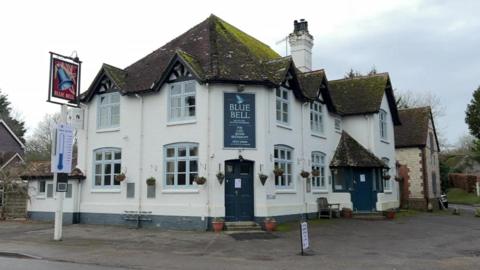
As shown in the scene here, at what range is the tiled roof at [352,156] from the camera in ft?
84.0

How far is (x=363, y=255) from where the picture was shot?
13383 mm

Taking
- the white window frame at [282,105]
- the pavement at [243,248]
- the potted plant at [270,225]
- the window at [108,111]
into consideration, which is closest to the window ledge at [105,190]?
the pavement at [243,248]

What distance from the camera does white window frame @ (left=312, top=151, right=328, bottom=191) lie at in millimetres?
24297

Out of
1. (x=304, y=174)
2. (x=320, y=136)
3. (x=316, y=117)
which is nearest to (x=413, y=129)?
(x=316, y=117)

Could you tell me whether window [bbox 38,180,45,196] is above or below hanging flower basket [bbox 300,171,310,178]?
below

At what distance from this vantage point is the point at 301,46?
96.9ft

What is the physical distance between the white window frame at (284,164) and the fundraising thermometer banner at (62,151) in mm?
8488

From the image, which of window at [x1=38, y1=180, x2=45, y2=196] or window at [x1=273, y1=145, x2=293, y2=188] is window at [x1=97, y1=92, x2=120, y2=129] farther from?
window at [x1=273, y1=145, x2=293, y2=188]

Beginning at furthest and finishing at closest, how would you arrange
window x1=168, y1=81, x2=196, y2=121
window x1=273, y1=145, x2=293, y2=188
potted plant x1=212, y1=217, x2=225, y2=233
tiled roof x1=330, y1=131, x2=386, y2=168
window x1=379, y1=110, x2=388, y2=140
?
window x1=379, y1=110, x2=388, y2=140 → tiled roof x1=330, y1=131, x2=386, y2=168 → window x1=273, y1=145, x2=293, y2=188 → window x1=168, y1=81, x2=196, y2=121 → potted plant x1=212, y1=217, x2=225, y2=233

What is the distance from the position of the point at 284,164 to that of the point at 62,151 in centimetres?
955

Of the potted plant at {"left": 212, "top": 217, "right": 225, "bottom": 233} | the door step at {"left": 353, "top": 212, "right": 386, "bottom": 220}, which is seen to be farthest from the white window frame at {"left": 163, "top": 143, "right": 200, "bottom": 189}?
the door step at {"left": 353, "top": 212, "right": 386, "bottom": 220}

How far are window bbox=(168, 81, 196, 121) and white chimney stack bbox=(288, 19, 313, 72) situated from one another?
423 inches

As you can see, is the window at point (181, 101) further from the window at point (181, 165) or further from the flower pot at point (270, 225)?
the flower pot at point (270, 225)

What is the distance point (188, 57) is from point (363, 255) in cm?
1126
